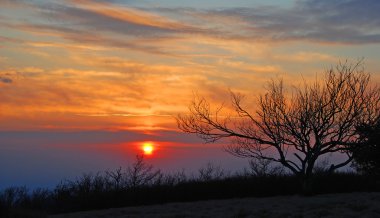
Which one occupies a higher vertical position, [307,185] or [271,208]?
[307,185]

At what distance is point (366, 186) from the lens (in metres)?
30.2

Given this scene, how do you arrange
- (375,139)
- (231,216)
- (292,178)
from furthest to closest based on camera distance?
(292,178) < (375,139) < (231,216)

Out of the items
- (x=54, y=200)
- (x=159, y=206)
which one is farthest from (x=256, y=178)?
(x=54, y=200)

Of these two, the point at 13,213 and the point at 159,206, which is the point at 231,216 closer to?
the point at 159,206

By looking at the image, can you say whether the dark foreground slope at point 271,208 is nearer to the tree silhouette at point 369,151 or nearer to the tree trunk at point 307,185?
the tree trunk at point 307,185

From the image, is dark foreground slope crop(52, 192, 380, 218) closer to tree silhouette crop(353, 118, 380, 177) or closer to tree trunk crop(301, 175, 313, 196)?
tree trunk crop(301, 175, 313, 196)

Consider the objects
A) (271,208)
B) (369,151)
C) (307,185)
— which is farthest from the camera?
(369,151)

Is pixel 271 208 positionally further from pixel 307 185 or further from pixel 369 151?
pixel 369 151

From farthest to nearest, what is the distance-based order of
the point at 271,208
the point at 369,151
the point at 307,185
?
the point at 369,151 < the point at 307,185 < the point at 271,208

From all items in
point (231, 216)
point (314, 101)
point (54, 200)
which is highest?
point (314, 101)

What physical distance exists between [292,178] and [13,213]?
15417 millimetres

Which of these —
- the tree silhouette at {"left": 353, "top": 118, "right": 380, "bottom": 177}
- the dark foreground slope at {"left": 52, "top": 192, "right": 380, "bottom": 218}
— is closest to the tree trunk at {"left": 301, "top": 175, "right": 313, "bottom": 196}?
the dark foreground slope at {"left": 52, "top": 192, "right": 380, "bottom": 218}

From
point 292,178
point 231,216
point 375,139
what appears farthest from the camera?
point 292,178

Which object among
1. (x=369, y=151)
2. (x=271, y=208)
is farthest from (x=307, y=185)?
(x=271, y=208)
